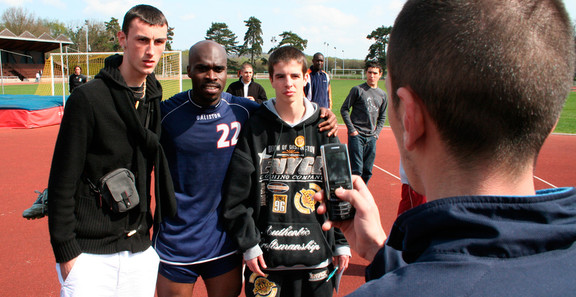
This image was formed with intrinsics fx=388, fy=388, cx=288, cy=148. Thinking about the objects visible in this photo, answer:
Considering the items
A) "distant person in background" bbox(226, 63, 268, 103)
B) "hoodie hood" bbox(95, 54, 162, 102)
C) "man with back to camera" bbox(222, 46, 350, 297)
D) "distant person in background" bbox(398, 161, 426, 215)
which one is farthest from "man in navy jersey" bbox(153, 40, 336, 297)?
"distant person in background" bbox(226, 63, 268, 103)

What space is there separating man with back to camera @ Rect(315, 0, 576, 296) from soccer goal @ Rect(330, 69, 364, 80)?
69721 millimetres

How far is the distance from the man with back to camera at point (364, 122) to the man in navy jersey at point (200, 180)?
14.9 feet

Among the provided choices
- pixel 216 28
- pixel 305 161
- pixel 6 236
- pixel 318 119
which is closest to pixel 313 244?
pixel 305 161

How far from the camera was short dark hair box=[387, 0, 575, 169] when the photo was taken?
768mm

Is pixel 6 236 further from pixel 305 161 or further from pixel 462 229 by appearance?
pixel 462 229

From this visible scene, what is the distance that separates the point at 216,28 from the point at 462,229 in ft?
303

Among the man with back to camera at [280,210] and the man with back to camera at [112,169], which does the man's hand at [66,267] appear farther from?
the man with back to camera at [280,210]

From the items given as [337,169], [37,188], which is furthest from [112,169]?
[37,188]

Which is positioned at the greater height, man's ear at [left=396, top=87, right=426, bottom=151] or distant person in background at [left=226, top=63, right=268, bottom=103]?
distant person in background at [left=226, top=63, right=268, bottom=103]

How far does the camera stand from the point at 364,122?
7.24m

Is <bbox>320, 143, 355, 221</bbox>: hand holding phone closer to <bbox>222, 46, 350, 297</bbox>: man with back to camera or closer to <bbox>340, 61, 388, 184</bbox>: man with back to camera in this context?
<bbox>222, 46, 350, 297</bbox>: man with back to camera

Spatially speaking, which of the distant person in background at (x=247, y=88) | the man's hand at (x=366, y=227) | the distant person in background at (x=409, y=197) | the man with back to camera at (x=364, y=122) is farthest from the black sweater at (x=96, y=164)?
the distant person in background at (x=247, y=88)

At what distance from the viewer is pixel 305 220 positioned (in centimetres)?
261

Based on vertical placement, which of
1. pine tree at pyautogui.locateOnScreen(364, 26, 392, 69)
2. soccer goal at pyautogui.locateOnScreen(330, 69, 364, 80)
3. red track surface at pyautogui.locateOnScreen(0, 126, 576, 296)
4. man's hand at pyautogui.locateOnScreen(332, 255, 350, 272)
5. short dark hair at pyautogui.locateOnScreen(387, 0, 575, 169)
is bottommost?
red track surface at pyautogui.locateOnScreen(0, 126, 576, 296)
